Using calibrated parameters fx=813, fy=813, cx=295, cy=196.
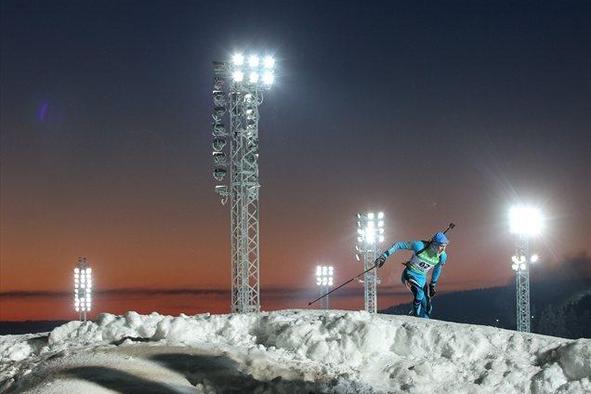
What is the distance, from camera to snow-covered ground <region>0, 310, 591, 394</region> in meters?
10.0

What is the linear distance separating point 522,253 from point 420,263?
18.7 meters

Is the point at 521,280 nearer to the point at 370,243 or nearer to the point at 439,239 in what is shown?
the point at 370,243

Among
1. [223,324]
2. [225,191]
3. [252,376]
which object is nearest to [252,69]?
[225,191]

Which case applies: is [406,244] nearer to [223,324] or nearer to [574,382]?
[223,324]

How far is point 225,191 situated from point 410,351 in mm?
16357

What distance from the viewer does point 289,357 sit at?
10977 millimetres

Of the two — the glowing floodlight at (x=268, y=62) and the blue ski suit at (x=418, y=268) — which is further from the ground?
the glowing floodlight at (x=268, y=62)

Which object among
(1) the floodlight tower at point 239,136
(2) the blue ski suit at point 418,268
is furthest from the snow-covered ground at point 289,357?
(1) the floodlight tower at point 239,136

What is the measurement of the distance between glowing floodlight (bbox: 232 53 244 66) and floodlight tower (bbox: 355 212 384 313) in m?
9.99

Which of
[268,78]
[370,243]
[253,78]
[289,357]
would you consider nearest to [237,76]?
[253,78]

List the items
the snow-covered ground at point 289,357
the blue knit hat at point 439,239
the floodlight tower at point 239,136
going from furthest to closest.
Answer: the floodlight tower at point 239,136
the blue knit hat at point 439,239
the snow-covered ground at point 289,357

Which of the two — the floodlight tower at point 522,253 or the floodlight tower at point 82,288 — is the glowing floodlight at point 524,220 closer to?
the floodlight tower at point 522,253

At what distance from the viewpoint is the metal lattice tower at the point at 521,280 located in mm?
31720

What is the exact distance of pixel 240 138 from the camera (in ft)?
88.6
